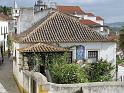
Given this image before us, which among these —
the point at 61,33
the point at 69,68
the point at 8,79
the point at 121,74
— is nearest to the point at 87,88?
the point at 69,68

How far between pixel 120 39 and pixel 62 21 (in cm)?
3358

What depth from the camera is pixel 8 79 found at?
30.3m

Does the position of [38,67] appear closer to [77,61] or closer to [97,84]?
[77,61]

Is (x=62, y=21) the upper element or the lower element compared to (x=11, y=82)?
upper

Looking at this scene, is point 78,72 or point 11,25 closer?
point 78,72

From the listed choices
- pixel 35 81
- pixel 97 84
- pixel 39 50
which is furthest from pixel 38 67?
pixel 97 84

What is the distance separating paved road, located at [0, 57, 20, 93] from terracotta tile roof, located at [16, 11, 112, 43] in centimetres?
296

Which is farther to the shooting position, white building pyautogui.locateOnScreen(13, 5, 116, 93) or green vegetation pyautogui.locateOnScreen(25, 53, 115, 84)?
white building pyautogui.locateOnScreen(13, 5, 116, 93)

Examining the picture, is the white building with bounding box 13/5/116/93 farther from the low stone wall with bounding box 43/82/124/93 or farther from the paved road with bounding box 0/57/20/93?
the low stone wall with bounding box 43/82/124/93

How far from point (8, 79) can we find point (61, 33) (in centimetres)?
576

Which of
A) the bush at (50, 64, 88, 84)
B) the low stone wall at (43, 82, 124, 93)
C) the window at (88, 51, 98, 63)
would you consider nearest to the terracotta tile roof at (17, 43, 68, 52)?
the window at (88, 51, 98, 63)

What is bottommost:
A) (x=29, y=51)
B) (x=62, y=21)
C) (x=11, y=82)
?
(x=11, y=82)

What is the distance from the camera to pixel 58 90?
15719mm

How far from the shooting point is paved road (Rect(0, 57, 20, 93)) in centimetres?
2506
